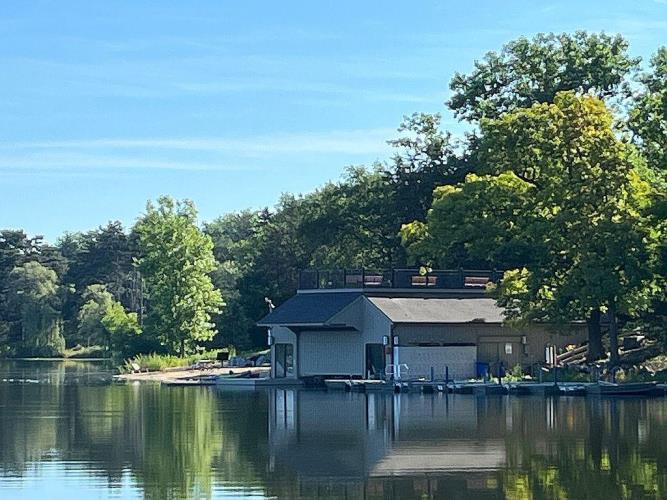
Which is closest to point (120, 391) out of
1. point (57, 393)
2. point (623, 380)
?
point (57, 393)

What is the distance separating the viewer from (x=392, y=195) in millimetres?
71375

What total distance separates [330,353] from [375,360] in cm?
229

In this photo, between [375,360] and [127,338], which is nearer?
[375,360]

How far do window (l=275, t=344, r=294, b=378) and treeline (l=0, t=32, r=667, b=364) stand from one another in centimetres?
676

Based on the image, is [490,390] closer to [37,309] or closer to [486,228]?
[486,228]

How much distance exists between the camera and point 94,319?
108m

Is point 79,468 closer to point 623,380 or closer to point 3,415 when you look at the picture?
point 3,415

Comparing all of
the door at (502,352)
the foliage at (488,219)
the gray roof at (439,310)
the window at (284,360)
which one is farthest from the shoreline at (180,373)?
the foliage at (488,219)

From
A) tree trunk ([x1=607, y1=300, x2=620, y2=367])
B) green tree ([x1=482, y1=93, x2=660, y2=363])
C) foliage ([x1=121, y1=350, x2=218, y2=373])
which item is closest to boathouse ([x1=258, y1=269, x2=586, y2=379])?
tree trunk ([x1=607, y1=300, x2=620, y2=367])

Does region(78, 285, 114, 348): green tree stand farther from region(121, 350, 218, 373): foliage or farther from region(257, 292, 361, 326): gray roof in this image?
region(257, 292, 361, 326): gray roof

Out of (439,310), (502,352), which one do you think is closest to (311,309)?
(439,310)

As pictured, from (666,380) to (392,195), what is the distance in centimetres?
2918

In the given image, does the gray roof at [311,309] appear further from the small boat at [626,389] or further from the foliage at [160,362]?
the foliage at [160,362]

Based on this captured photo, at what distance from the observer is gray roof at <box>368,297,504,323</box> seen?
5178 cm
